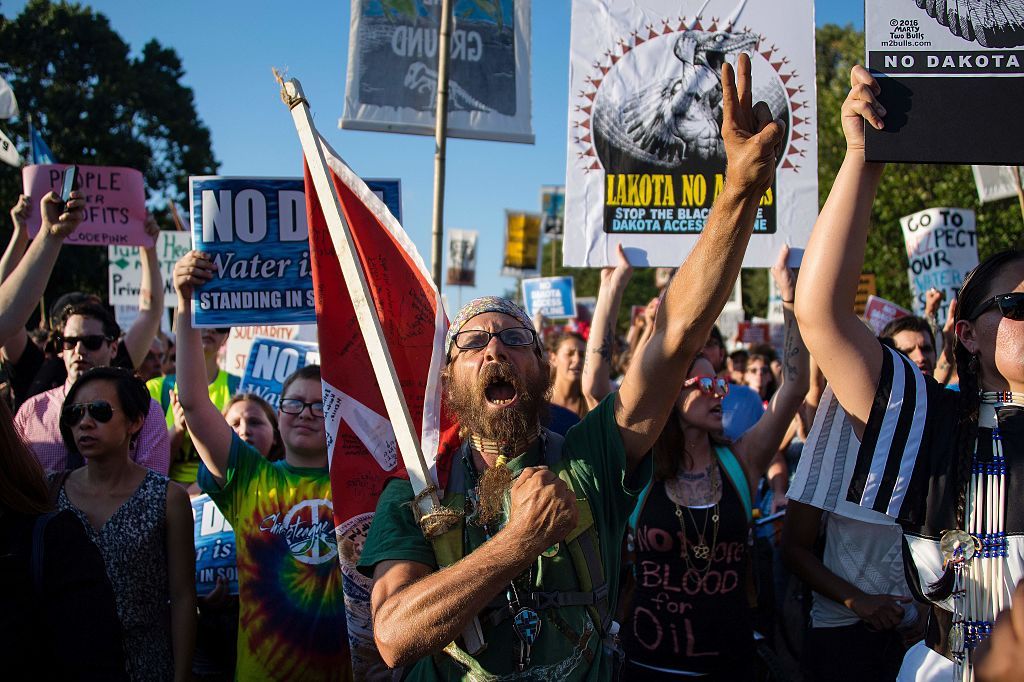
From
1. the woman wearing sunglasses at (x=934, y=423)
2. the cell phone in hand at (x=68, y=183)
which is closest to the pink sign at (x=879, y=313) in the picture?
the woman wearing sunglasses at (x=934, y=423)

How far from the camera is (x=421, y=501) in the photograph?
2.30m

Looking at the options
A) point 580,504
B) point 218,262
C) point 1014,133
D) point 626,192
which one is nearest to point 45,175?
point 218,262

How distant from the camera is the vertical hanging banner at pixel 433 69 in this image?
5801mm

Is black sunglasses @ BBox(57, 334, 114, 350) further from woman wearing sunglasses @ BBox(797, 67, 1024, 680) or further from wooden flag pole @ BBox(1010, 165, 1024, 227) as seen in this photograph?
wooden flag pole @ BBox(1010, 165, 1024, 227)

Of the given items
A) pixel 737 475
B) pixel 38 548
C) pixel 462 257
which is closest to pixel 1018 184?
pixel 737 475

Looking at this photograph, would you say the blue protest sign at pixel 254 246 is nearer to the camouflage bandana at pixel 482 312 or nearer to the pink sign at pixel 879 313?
the camouflage bandana at pixel 482 312

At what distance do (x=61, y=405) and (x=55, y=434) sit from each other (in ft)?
0.79

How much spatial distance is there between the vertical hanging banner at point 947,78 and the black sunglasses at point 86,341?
3.73 metres

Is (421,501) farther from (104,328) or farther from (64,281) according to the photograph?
(64,281)

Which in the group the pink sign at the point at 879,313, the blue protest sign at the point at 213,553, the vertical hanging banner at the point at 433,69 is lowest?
the blue protest sign at the point at 213,553

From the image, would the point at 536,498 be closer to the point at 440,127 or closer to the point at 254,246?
the point at 254,246

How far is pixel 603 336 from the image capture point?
392 centimetres

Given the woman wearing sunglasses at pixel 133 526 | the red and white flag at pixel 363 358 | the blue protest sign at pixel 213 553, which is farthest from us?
the blue protest sign at pixel 213 553

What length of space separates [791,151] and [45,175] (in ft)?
13.6
